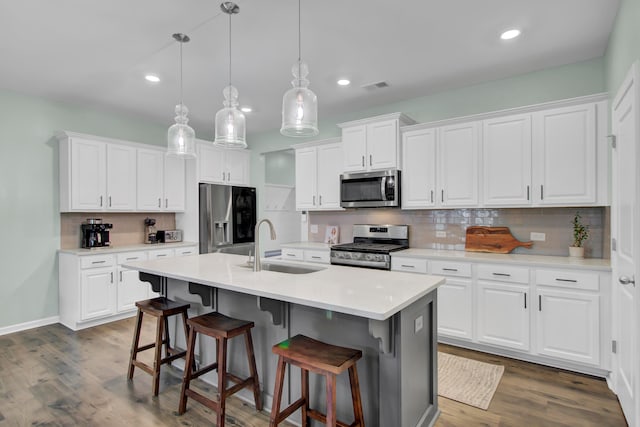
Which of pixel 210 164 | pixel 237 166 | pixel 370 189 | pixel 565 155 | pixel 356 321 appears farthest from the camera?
pixel 237 166

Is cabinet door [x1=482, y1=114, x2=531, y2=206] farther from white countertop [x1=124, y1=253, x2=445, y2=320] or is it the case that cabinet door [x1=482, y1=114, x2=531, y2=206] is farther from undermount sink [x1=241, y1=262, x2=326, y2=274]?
undermount sink [x1=241, y1=262, x2=326, y2=274]

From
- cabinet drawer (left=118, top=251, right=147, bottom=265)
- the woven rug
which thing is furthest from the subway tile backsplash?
cabinet drawer (left=118, top=251, right=147, bottom=265)

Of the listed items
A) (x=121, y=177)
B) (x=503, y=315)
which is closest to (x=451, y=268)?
(x=503, y=315)

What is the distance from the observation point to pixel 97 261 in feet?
13.4

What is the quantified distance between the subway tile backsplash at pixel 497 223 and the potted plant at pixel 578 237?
46mm

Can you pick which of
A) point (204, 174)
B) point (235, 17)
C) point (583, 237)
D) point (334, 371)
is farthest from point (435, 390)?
point (204, 174)

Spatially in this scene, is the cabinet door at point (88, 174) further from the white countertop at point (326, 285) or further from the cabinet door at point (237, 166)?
the white countertop at point (326, 285)

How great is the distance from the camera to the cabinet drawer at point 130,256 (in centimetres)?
428

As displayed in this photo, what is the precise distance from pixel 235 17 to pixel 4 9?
1593 mm

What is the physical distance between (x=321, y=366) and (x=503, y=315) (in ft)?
7.10

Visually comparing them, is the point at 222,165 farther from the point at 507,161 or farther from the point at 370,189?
the point at 507,161

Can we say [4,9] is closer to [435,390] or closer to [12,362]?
[12,362]

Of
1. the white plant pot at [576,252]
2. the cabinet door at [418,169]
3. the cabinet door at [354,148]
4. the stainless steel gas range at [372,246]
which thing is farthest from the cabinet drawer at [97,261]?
the white plant pot at [576,252]

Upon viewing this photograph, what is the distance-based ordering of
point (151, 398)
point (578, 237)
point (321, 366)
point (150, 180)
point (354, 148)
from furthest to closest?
point (150, 180)
point (354, 148)
point (578, 237)
point (151, 398)
point (321, 366)
